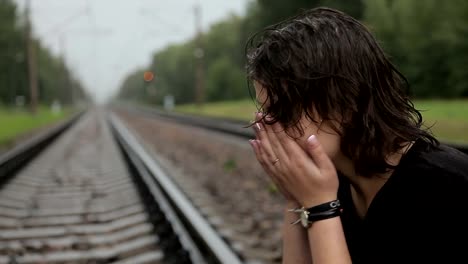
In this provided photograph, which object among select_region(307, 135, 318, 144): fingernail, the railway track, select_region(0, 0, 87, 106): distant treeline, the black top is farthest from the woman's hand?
select_region(0, 0, 87, 106): distant treeline

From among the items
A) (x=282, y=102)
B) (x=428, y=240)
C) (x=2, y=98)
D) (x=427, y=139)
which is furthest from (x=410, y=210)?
(x=2, y=98)

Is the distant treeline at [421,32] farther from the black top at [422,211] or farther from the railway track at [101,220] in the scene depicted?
the black top at [422,211]

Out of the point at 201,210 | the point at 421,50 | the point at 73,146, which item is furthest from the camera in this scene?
the point at 421,50

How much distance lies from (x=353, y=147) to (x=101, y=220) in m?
4.27

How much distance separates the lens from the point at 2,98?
78.4 m

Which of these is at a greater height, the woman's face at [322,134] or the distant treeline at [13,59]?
the distant treeline at [13,59]

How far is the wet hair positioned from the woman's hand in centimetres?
5

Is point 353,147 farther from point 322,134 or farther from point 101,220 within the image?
point 101,220

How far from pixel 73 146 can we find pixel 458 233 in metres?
14.1

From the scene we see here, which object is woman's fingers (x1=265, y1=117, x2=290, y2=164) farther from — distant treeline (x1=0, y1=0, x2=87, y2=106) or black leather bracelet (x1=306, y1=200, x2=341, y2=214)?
distant treeline (x1=0, y1=0, x2=87, y2=106)

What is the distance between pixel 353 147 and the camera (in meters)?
1.47

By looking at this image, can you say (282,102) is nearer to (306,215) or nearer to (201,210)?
(306,215)

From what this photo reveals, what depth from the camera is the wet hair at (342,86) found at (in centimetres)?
141

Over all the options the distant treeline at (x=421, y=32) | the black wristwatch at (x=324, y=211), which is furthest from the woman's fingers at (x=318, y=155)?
the distant treeline at (x=421, y=32)
